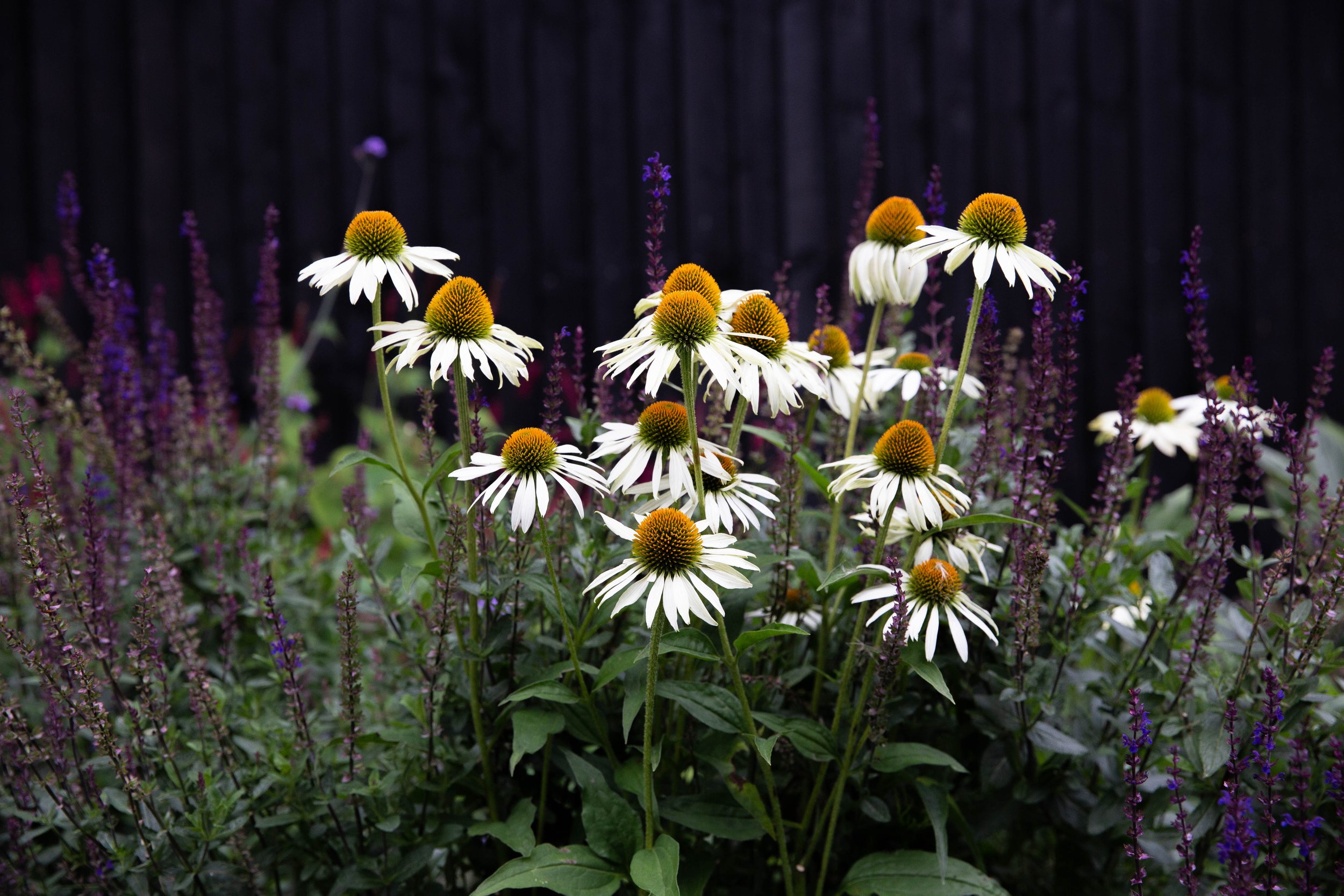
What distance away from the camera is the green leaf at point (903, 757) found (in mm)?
1407

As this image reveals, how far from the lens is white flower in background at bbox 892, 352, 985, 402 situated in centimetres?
171

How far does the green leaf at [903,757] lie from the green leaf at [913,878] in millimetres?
133

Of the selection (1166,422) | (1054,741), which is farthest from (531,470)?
(1166,422)

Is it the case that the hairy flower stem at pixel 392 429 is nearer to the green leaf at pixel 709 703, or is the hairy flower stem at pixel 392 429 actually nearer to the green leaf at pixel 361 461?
the green leaf at pixel 361 461

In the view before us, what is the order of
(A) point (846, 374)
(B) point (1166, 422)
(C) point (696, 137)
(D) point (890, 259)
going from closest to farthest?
(D) point (890, 259), (A) point (846, 374), (B) point (1166, 422), (C) point (696, 137)

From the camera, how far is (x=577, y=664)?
1425 mm

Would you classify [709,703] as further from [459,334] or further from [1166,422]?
[1166,422]

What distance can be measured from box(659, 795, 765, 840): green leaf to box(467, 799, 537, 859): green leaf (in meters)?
0.19

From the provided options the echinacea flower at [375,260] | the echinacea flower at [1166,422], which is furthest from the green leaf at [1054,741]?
the echinacea flower at [375,260]

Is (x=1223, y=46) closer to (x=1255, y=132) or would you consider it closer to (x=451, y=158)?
(x=1255, y=132)

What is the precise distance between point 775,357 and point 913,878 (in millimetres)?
758

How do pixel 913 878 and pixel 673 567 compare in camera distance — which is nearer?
pixel 673 567

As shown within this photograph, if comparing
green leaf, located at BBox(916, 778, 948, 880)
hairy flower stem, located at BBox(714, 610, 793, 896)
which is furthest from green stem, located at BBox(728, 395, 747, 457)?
green leaf, located at BBox(916, 778, 948, 880)

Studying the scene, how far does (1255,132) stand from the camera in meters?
4.64
